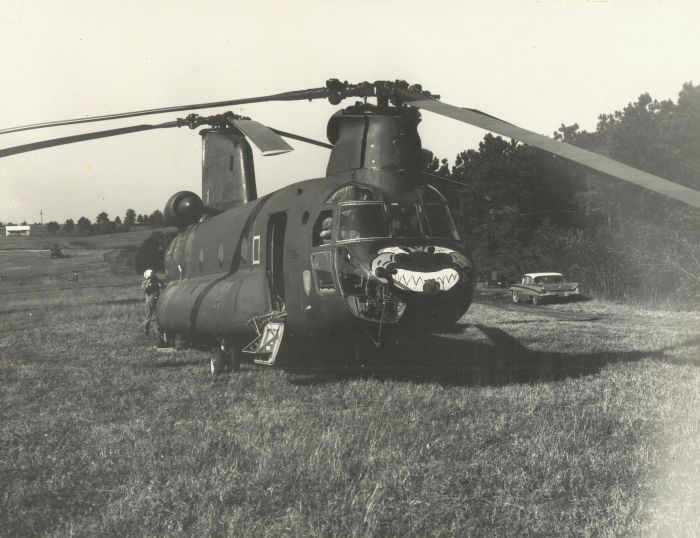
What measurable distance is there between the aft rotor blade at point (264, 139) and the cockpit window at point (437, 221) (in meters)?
2.37

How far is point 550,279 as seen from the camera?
99.4ft

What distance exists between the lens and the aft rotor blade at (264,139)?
775 cm

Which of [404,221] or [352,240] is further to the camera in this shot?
[404,221]

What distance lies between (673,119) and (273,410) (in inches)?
1698

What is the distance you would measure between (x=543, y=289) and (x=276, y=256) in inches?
819

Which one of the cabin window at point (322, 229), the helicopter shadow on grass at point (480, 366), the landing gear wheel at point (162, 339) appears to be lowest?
the landing gear wheel at point (162, 339)

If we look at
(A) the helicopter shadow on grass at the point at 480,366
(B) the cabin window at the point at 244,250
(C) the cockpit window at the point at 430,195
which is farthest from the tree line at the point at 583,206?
(C) the cockpit window at the point at 430,195

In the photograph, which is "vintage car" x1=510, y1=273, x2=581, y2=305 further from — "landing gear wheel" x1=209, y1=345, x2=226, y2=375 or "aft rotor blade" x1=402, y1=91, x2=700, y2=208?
"aft rotor blade" x1=402, y1=91, x2=700, y2=208

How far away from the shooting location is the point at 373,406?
342 inches

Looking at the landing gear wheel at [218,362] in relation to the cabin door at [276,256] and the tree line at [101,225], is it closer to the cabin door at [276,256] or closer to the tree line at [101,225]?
the cabin door at [276,256]

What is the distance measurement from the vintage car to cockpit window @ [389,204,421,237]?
21.5 meters

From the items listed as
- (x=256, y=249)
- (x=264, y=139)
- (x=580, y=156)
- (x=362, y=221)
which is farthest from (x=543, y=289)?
(x=264, y=139)

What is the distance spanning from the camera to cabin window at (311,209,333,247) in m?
9.52

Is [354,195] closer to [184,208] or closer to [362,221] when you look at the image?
[362,221]
